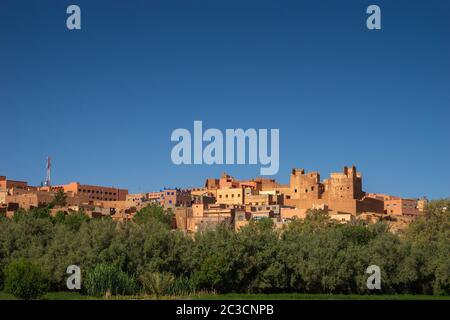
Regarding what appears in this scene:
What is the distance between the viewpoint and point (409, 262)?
43875 millimetres

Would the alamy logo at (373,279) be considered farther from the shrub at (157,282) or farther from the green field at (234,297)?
the shrub at (157,282)

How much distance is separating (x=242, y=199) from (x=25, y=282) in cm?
8803

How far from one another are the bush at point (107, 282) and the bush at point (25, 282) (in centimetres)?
307

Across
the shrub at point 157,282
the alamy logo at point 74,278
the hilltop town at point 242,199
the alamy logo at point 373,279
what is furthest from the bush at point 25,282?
the hilltop town at point 242,199

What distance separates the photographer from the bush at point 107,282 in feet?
117

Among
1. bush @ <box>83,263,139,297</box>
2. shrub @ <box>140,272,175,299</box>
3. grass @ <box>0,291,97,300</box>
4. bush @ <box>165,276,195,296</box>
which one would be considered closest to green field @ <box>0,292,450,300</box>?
grass @ <box>0,291,97,300</box>

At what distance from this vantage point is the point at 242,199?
393ft

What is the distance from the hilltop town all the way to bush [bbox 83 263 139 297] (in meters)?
54.5

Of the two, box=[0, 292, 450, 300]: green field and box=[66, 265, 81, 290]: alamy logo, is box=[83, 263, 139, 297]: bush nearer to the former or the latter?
box=[66, 265, 81, 290]: alamy logo

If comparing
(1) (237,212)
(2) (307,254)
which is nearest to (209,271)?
(2) (307,254)

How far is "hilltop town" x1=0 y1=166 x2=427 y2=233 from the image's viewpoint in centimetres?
9856

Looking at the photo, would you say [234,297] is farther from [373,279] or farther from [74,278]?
[373,279]
